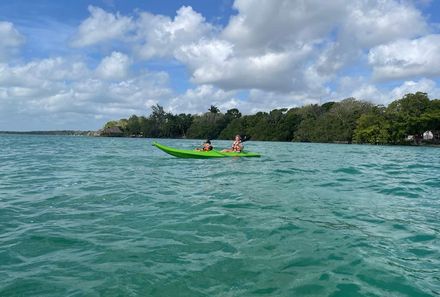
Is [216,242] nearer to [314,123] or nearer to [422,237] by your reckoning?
[422,237]

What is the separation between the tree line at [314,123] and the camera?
72688 mm

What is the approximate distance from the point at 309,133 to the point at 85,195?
291 feet

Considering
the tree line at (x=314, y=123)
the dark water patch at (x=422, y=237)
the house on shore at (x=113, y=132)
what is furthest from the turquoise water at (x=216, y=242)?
the house on shore at (x=113, y=132)

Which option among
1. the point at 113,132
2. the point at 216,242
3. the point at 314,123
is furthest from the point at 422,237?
the point at 113,132

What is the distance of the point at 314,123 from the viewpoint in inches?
3831

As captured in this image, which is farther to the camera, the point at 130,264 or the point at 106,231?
the point at 106,231

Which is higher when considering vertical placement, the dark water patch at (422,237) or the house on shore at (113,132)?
the house on shore at (113,132)

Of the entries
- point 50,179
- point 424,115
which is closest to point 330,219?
point 50,179

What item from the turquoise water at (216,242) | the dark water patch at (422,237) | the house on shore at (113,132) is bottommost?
the turquoise water at (216,242)

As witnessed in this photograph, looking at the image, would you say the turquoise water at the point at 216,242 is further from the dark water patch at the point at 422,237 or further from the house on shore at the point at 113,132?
the house on shore at the point at 113,132

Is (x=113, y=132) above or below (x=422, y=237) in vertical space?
above

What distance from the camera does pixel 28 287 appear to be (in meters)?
4.46

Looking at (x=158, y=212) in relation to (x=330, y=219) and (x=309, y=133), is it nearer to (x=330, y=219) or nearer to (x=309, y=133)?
(x=330, y=219)

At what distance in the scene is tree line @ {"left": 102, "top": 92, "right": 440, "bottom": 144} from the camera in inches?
2862
